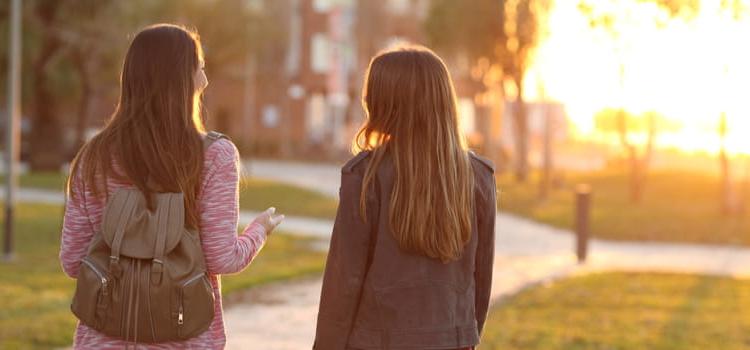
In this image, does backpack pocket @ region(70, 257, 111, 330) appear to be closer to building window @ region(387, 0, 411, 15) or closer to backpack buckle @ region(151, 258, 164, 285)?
backpack buckle @ region(151, 258, 164, 285)

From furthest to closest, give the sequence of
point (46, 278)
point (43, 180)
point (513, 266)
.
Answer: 1. point (43, 180)
2. point (513, 266)
3. point (46, 278)

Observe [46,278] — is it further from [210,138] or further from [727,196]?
[727,196]

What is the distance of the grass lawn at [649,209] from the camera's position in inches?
1001

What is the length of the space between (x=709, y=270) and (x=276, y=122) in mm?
60654

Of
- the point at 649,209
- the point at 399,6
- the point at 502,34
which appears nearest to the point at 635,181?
the point at 649,209

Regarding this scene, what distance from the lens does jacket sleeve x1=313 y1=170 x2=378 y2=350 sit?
459 centimetres

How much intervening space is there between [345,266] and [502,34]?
44.4 meters

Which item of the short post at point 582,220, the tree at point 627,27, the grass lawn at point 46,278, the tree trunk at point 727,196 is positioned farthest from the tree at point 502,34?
the short post at point 582,220

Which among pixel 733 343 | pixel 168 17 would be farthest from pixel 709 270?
pixel 168 17

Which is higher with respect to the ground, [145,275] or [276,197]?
[145,275]

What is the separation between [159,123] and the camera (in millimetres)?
4258

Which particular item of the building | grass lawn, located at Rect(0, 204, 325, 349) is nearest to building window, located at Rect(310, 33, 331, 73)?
the building

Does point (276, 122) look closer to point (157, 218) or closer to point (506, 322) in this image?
point (506, 322)

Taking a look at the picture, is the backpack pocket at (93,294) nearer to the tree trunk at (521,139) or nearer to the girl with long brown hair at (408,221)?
the girl with long brown hair at (408,221)
